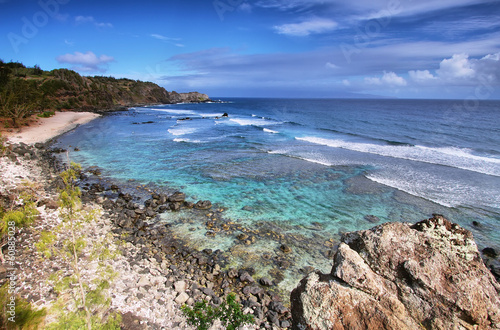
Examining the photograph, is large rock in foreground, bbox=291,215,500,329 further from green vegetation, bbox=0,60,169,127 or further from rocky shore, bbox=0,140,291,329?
green vegetation, bbox=0,60,169,127

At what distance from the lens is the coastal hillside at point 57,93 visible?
3597 cm

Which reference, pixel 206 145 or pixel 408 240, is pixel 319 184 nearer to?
pixel 408 240

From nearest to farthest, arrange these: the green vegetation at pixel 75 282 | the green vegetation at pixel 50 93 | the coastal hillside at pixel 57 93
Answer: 1. the green vegetation at pixel 75 282
2. the green vegetation at pixel 50 93
3. the coastal hillside at pixel 57 93

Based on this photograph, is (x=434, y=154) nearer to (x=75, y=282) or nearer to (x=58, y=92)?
(x=75, y=282)

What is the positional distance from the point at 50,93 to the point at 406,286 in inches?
3604

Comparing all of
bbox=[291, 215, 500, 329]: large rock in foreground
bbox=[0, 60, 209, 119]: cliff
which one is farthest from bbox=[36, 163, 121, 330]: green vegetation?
bbox=[0, 60, 209, 119]: cliff

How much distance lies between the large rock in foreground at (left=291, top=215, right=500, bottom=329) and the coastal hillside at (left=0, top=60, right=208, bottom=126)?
43.9 meters

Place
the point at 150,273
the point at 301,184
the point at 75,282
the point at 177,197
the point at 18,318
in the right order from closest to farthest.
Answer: the point at 18,318
the point at 75,282
the point at 150,273
the point at 177,197
the point at 301,184

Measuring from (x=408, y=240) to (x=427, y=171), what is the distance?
77.0ft

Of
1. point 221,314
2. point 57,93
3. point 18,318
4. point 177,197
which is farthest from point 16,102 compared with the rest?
point 57,93

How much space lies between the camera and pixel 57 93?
75375 millimetres

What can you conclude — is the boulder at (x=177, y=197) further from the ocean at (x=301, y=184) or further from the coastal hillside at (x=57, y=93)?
the coastal hillside at (x=57, y=93)

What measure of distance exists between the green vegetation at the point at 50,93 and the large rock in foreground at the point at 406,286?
4388 cm

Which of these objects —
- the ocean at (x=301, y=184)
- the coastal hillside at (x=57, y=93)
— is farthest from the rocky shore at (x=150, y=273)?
the coastal hillside at (x=57, y=93)
